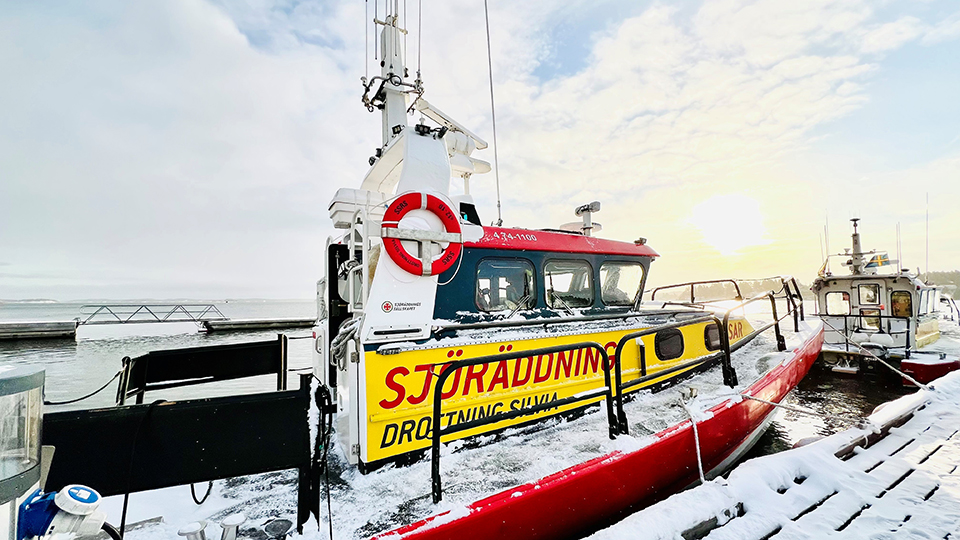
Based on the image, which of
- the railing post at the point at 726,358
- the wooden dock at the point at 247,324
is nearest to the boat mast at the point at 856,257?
the railing post at the point at 726,358

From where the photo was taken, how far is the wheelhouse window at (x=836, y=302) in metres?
12.7

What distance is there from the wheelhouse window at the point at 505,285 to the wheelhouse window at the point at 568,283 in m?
0.25

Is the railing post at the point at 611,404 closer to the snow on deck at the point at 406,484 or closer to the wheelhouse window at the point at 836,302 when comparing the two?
the snow on deck at the point at 406,484

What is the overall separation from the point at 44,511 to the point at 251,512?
155 cm

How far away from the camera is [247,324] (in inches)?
1135

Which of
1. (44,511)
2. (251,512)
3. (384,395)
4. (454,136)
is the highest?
(454,136)

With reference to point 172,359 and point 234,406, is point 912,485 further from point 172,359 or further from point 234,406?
point 172,359

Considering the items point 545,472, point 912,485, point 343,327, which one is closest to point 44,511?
point 343,327

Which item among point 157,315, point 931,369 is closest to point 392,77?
point 931,369

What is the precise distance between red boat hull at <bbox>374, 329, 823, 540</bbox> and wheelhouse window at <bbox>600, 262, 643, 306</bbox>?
169cm

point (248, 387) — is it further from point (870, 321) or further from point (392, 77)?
point (870, 321)

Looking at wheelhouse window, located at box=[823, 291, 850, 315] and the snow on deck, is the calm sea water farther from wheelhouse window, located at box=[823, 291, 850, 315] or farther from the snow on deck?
the snow on deck

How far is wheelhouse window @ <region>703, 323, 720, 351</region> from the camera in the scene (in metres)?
5.50

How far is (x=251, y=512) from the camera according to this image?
2500 mm
